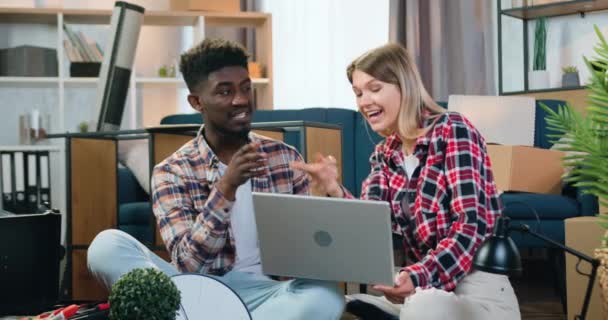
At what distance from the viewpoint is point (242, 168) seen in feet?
6.18

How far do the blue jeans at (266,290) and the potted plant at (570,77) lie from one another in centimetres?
291

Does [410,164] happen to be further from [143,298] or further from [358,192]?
[358,192]

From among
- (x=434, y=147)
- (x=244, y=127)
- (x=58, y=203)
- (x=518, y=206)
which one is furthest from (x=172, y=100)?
(x=434, y=147)

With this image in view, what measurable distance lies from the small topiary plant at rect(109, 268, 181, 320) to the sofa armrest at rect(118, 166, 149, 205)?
264 cm

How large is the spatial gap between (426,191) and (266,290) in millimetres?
429

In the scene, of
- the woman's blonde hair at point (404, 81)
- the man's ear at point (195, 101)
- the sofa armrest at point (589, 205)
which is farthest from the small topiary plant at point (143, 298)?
the sofa armrest at point (589, 205)

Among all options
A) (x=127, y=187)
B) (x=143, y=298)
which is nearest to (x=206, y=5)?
(x=127, y=187)

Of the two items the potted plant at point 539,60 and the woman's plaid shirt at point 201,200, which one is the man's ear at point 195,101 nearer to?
the woman's plaid shirt at point 201,200

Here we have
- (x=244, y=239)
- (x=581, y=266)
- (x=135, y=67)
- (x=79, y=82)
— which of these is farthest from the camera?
(x=135, y=67)

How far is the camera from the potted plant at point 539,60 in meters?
4.59

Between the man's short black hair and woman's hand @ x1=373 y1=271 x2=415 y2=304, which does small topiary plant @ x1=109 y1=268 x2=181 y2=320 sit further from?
the man's short black hair

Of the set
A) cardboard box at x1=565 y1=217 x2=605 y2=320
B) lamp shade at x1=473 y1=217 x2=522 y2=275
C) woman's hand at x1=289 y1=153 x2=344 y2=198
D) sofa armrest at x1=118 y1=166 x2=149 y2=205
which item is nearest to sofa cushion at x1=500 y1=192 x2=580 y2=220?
cardboard box at x1=565 y1=217 x2=605 y2=320

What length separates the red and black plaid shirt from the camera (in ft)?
5.82

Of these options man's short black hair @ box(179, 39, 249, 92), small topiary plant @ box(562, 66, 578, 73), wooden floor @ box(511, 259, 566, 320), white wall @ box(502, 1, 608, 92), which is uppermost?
white wall @ box(502, 1, 608, 92)
